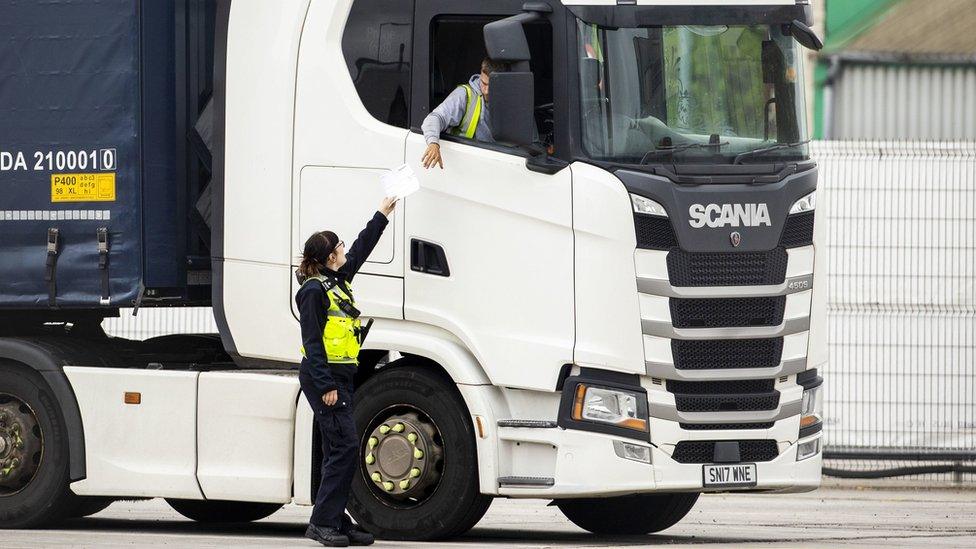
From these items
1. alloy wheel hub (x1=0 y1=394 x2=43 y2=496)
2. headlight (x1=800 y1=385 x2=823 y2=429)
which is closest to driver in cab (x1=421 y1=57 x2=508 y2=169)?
headlight (x1=800 y1=385 x2=823 y2=429)

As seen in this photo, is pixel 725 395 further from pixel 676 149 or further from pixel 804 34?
pixel 804 34

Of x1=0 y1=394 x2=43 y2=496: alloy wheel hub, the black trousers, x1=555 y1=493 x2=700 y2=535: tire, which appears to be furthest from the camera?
x1=555 y1=493 x2=700 y2=535: tire

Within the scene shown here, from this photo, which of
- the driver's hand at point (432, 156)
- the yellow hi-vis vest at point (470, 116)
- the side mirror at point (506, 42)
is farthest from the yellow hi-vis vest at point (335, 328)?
the side mirror at point (506, 42)

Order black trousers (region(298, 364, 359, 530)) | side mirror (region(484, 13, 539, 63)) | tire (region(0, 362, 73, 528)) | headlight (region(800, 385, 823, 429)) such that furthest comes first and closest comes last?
tire (region(0, 362, 73, 528)) < headlight (region(800, 385, 823, 429)) < black trousers (region(298, 364, 359, 530)) < side mirror (region(484, 13, 539, 63))

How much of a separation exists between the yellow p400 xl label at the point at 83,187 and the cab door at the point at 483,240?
2016mm

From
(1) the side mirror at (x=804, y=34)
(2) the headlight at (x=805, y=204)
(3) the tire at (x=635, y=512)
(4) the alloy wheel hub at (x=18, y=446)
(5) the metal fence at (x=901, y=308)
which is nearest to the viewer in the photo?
(2) the headlight at (x=805, y=204)

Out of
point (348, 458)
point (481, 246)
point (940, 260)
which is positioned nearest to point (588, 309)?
point (481, 246)

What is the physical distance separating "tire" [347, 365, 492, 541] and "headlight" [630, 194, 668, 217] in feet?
4.87

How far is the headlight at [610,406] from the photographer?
34.2ft

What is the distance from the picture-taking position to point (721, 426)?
1060 centimetres

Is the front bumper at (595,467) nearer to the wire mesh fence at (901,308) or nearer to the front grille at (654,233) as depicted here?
the front grille at (654,233)

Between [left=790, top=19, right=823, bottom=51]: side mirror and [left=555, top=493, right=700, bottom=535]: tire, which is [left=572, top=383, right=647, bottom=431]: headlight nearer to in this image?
[left=555, top=493, right=700, bottom=535]: tire

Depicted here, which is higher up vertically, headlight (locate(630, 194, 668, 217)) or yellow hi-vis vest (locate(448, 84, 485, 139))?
yellow hi-vis vest (locate(448, 84, 485, 139))

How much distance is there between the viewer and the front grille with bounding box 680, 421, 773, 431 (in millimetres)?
10508
